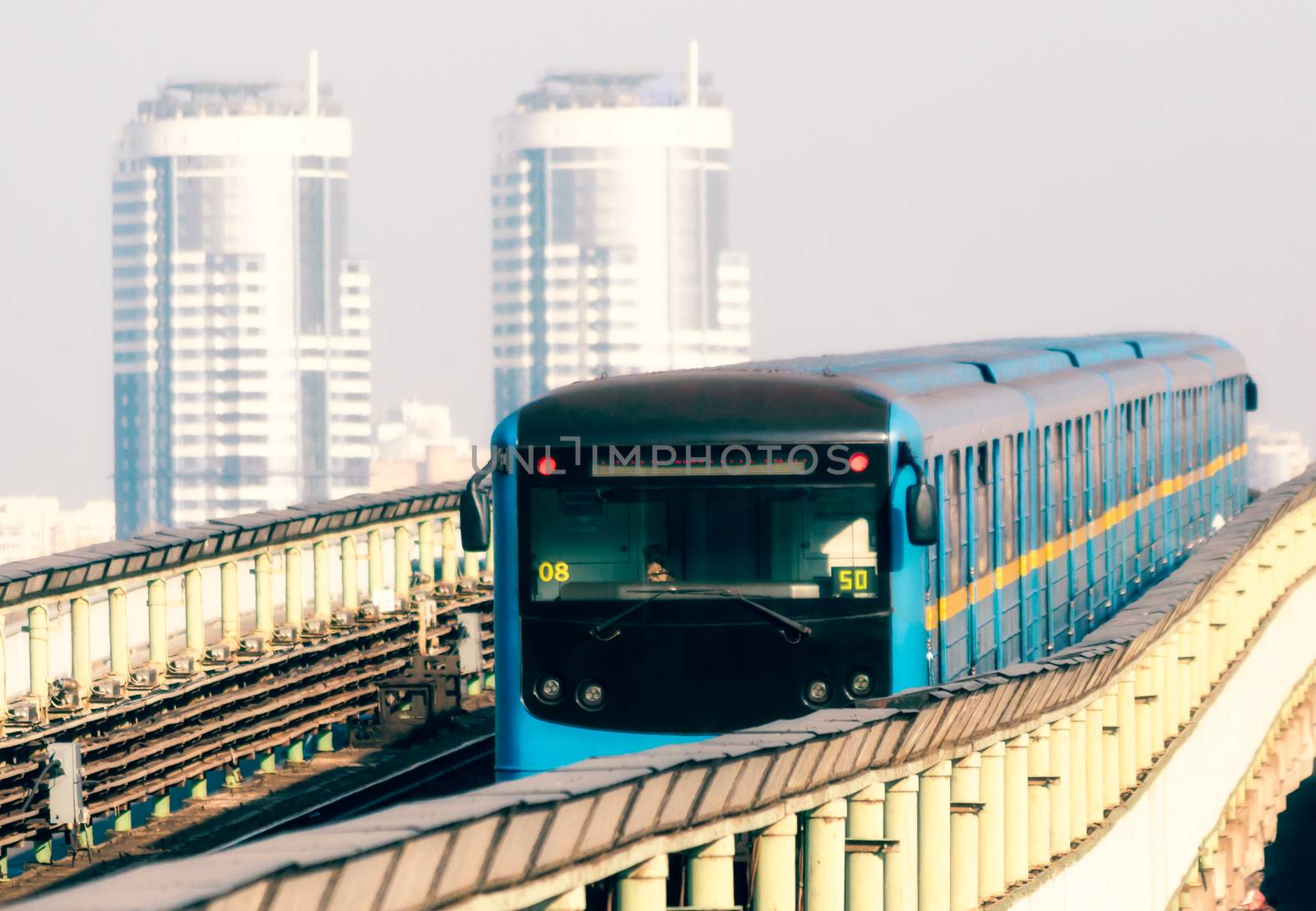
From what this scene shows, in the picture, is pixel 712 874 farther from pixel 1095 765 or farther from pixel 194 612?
pixel 194 612

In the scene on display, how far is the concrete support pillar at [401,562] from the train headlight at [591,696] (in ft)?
35.4

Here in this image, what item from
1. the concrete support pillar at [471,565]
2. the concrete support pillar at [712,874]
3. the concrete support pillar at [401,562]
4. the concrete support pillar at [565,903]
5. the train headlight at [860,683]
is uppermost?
the concrete support pillar at [565,903]

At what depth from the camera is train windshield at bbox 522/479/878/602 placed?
15.2 metres

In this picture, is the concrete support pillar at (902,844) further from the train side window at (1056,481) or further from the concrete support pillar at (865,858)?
the train side window at (1056,481)

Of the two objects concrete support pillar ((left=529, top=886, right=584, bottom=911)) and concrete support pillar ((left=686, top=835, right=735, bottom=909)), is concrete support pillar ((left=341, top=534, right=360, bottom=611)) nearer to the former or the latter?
concrete support pillar ((left=686, top=835, right=735, bottom=909))

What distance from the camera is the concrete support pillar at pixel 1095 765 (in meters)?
13.9

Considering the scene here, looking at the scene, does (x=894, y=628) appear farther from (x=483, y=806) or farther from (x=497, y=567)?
(x=483, y=806)

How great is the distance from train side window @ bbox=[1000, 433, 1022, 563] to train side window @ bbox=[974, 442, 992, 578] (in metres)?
0.41

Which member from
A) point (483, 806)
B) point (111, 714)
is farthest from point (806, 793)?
point (111, 714)

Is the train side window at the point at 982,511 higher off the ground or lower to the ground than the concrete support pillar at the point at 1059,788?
higher

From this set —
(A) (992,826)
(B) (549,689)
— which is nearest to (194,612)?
(B) (549,689)

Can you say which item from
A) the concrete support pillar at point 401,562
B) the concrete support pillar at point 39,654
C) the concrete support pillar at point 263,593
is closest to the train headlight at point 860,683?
the concrete support pillar at point 39,654

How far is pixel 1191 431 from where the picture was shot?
29219 mm

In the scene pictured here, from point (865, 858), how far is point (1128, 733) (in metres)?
6.18
